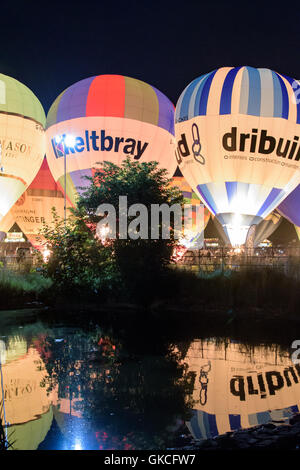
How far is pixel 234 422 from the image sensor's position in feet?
23.5

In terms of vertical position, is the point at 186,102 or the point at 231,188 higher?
the point at 186,102

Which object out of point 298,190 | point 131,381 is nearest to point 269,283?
point 131,381

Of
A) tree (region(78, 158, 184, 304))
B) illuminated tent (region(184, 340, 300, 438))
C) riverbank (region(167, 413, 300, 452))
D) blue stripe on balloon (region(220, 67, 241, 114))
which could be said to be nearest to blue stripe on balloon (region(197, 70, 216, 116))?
blue stripe on balloon (region(220, 67, 241, 114))

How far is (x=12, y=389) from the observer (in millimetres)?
8820

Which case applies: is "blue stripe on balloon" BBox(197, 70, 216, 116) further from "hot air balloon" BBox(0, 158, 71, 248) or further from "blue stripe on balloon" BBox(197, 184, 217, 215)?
"hot air balloon" BBox(0, 158, 71, 248)

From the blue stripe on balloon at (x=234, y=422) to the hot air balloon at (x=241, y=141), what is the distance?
70.2 ft

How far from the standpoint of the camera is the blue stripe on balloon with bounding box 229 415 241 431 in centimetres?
695

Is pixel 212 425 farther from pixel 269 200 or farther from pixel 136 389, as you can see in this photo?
pixel 269 200

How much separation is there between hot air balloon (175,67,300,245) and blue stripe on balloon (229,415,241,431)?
21.4 metres

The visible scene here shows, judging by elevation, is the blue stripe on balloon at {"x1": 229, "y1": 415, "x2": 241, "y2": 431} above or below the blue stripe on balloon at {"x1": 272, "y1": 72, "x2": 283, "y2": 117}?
below

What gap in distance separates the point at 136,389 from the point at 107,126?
23718 millimetres

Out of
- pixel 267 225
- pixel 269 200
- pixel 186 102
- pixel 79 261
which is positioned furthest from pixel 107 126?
pixel 267 225
